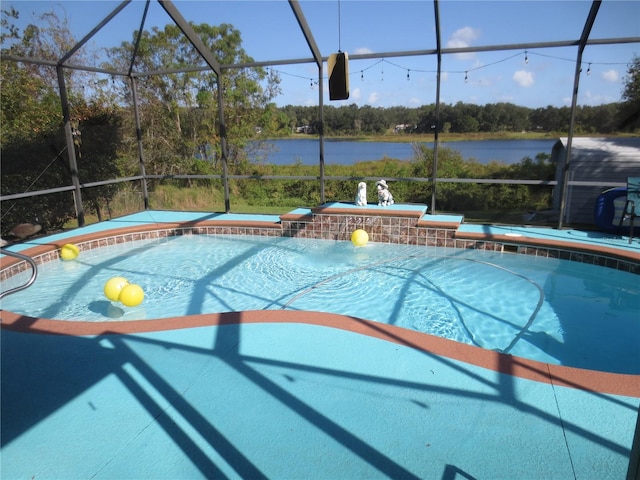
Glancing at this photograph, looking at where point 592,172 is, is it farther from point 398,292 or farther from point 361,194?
point 398,292

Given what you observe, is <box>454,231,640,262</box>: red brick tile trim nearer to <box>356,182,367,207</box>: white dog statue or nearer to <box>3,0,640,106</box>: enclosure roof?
<box>356,182,367,207</box>: white dog statue

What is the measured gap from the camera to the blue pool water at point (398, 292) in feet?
13.1

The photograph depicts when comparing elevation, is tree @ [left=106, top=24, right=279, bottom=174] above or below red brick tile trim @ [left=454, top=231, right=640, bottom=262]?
above

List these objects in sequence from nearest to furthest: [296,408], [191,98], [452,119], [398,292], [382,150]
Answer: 1. [296,408]
2. [398,292]
3. [191,98]
4. [452,119]
5. [382,150]

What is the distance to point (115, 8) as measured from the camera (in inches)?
246

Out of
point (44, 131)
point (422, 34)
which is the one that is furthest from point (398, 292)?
point (44, 131)

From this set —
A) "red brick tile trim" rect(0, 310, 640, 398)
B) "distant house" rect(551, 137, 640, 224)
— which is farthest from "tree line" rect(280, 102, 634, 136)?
"red brick tile trim" rect(0, 310, 640, 398)

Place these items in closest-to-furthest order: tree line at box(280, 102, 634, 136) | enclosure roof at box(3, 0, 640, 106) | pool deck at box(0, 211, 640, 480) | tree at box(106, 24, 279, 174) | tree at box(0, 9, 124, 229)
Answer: pool deck at box(0, 211, 640, 480)
enclosure roof at box(3, 0, 640, 106)
tree at box(0, 9, 124, 229)
tree at box(106, 24, 279, 174)
tree line at box(280, 102, 634, 136)

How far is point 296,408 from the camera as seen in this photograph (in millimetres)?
2246

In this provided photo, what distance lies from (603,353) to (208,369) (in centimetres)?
332

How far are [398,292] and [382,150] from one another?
396 inches

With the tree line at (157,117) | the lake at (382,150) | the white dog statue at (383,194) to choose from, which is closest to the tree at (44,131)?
the tree line at (157,117)

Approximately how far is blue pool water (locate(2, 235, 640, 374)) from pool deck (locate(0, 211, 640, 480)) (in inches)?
53.1

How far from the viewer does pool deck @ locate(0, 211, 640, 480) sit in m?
1.87
